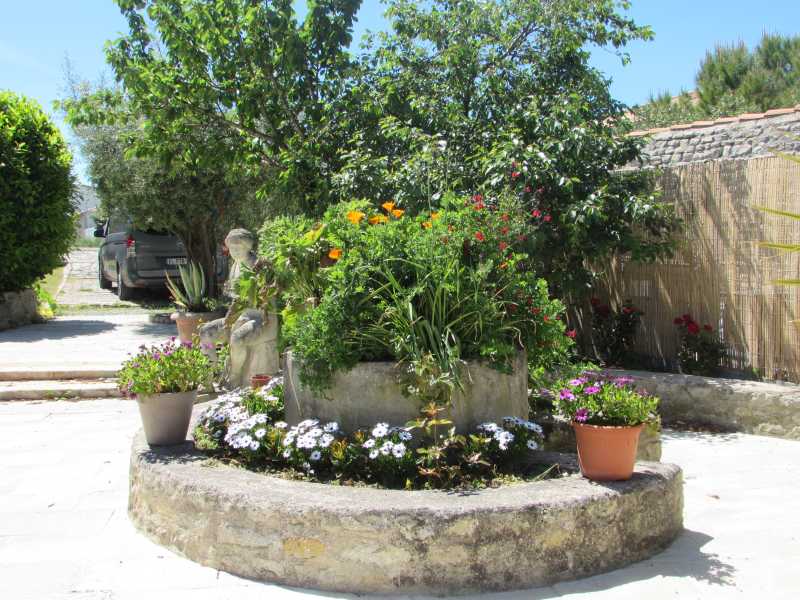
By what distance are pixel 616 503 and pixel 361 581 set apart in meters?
1.20

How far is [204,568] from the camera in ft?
11.0

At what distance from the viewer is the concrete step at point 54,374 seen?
26.3ft

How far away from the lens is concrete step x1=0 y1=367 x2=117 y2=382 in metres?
8.03

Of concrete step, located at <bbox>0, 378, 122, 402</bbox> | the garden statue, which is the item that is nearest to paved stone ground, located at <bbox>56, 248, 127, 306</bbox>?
concrete step, located at <bbox>0, 378, 122, 402</bbox>

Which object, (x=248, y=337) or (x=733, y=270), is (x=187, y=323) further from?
(x=733, y=270)

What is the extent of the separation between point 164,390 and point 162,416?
0.15 metres

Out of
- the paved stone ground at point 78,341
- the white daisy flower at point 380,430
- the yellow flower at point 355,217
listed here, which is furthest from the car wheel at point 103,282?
the white daisy flower at point 380,430

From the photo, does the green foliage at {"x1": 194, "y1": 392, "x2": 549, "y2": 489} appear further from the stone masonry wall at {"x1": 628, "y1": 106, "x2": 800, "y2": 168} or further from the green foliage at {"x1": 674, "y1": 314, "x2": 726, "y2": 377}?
the stone masonry wall at {"x1": 628, "y1": 106, "x2": 800, "y2": 168}

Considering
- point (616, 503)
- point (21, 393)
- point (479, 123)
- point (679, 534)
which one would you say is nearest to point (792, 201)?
point (479, 123)

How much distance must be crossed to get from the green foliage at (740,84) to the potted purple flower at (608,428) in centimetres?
1639

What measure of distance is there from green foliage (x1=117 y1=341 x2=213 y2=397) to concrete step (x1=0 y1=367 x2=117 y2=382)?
4056mm

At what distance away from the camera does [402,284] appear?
399 cm

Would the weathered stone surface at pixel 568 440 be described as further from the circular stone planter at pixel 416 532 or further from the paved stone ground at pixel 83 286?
the paved stone ground at pixel 83 286

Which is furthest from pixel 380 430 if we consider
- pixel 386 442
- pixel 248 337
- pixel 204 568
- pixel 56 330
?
pixel 56 330
